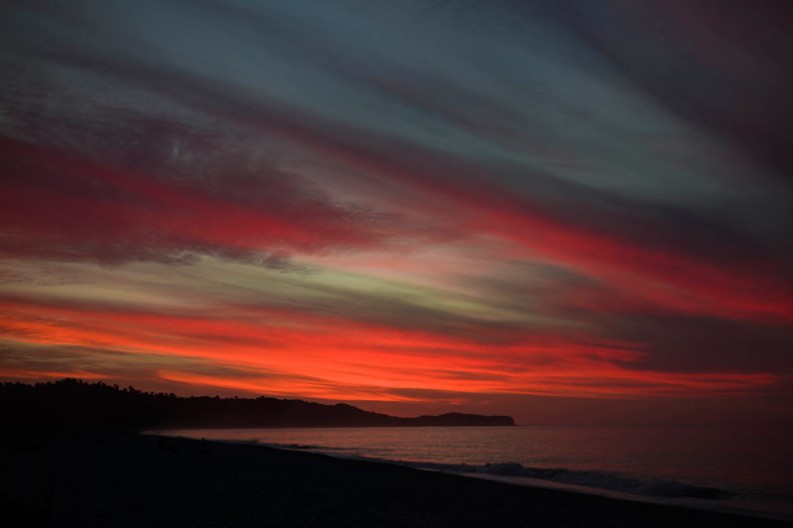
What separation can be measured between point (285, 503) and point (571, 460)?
4947 cm

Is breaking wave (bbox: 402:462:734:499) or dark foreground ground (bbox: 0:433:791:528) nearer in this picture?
dark foreground ground (bbox: 0:433:791:528)

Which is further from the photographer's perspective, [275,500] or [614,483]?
[614,483]

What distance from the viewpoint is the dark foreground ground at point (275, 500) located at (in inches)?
664

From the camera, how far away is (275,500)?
2134cm

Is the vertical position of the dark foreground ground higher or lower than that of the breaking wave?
higher

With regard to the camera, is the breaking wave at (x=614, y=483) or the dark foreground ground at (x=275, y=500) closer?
the dark foreground ground at (x=275, y=500)

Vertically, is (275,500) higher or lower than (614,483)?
higher

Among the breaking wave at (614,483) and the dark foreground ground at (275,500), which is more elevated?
the dark foreground ground at (275,500)

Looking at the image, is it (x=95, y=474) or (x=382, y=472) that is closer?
(x=95, y=474)

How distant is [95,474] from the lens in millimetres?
27906

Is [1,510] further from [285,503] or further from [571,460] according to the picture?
[571,460]

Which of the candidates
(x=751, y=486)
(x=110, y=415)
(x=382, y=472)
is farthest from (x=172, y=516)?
(x=110, y=415)

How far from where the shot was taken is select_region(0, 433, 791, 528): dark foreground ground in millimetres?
16875

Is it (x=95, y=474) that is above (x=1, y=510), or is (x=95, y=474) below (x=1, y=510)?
below
